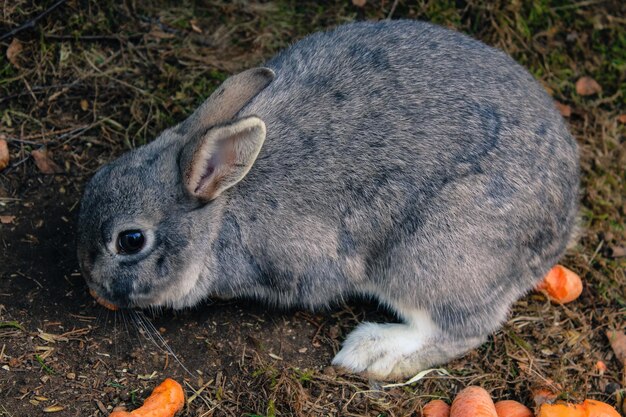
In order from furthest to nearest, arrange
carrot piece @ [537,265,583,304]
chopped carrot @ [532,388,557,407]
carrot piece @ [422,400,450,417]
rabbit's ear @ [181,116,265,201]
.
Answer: carrot piece @ [537,265,583,304] < chopped carrot @ [532,388,557,407] < carrot piece @ [422,400,450,417] < rabbit's ear @ [181,116,265,201]

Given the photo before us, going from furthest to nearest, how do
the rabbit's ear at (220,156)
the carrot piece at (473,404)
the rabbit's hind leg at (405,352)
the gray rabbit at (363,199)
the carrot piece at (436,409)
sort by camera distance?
the rabbit's hind leg at (405,352) < the carrot piece at (436,409) < the gray rabbit at (363,199) < the carrot piece at (473,404) < the rabbit's ear at (220,156)

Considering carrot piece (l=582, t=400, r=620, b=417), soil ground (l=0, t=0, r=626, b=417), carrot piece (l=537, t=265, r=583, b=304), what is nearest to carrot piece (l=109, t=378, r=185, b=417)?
soil ground (l=0, t=0, r=626, b=417)

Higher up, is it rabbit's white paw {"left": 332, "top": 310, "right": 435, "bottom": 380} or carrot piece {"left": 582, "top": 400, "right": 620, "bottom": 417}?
rabbit's white paw {"left": 332, "top": 310, "right": 435, "bottom": 380}

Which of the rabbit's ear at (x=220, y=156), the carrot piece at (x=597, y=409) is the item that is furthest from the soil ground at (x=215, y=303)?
the rabbit's ear at (x=220, y=156)

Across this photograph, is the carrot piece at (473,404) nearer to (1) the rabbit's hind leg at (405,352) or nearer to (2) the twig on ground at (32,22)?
(1) the rabbit's hind leg at (405,352)

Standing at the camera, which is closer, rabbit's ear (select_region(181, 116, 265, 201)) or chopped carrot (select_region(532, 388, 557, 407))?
rabbit's ear (select_region(181, 116, 265, 201))

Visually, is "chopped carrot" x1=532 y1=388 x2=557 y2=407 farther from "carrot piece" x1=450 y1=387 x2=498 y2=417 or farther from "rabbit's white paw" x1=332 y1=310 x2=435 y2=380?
"rabbit's white paw" x1=332 y1=310 x2=435 y2=380
